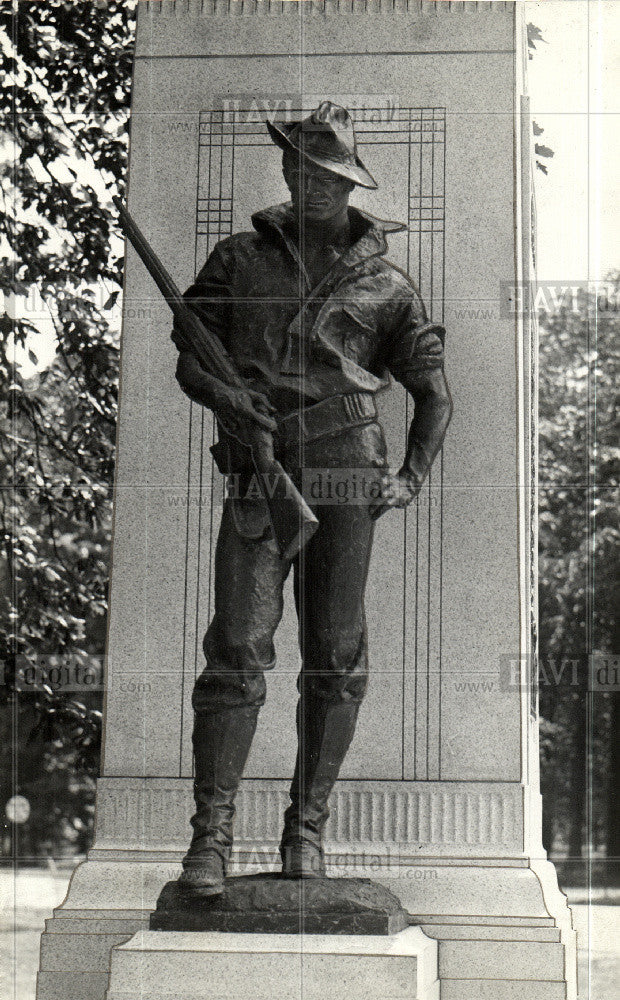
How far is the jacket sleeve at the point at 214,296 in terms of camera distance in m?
7.85

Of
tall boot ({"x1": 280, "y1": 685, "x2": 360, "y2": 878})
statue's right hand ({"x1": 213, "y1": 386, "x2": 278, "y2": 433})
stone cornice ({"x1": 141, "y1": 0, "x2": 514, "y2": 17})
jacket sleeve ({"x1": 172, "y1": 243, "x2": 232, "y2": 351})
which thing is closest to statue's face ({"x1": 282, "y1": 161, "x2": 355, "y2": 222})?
jacket sleeve ({"x1": 172, "y1": 243, "x2": 232, "y2": 351})

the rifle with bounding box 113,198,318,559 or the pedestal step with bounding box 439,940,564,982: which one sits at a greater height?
the rifle with bounding box 113,198,318,559

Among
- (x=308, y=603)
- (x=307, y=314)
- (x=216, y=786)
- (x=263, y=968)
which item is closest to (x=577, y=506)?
(x=307, y=314)

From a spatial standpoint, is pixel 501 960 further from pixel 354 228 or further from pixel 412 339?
pixel 354 228

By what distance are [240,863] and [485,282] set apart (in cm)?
300

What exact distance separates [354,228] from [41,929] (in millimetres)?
12439

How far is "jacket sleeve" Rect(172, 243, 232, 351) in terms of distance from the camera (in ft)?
25.8

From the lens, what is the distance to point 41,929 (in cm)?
1859

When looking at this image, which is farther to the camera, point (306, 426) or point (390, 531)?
point (390, 531)

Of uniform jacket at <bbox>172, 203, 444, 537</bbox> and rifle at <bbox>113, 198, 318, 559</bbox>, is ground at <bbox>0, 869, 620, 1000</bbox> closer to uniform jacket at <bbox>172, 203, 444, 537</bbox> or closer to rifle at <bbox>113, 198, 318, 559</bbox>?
rifle at <bbox>113, 198, 318, 559</bbox>

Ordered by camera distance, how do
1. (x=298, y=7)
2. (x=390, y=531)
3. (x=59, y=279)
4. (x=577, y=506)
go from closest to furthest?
1. (x=390, y=531)
2. (x=298, y=7)
3. (x=59, y=279)
4. (x=577, y=506)

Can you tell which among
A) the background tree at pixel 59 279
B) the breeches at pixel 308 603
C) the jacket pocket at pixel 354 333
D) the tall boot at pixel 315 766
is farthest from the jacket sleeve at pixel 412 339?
the background tree at pixel 59 279

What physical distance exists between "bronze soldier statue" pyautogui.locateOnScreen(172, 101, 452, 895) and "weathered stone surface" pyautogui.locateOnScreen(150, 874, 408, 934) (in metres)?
0.09

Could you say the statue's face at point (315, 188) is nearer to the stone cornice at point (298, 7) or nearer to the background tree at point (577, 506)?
the stone cornice at point (298, 7)
